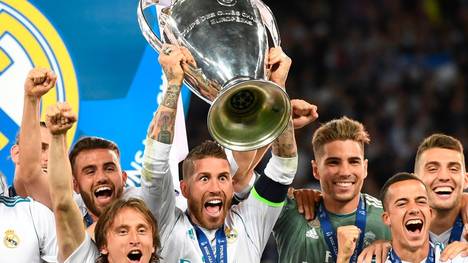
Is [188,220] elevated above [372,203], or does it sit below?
below

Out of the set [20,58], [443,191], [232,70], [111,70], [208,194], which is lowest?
[208,194]

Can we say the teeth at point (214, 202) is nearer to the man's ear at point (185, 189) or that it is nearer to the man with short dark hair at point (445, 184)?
the man's ear at point (185, 189)

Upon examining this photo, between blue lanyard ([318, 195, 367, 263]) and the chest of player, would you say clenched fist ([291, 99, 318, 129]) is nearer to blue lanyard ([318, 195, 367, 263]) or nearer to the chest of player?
blue lanyard ([318, 195, 367, 263])

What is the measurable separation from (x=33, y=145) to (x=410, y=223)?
1768 mm

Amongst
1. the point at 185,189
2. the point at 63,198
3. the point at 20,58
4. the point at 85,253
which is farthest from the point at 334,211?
the point at 20,58

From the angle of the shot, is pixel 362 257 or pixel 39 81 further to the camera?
pixel 362 257

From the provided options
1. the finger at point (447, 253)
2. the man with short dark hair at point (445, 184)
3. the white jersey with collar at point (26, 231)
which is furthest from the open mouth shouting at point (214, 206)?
the man with short dark hair at point (445, 184)

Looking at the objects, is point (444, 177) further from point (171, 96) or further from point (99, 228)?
point (99, 228)

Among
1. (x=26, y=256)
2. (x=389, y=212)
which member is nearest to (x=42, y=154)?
(x=26, y=256)

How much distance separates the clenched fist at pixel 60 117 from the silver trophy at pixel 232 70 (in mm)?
578

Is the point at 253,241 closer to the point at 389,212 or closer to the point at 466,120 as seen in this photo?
the point at 389,212

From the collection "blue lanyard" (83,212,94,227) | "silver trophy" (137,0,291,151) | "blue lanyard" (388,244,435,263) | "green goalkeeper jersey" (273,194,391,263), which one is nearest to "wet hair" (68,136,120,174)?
"blue lanyard" (83,212,94,227)

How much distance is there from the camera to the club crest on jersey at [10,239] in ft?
17.3

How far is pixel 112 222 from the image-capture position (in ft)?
16.6
